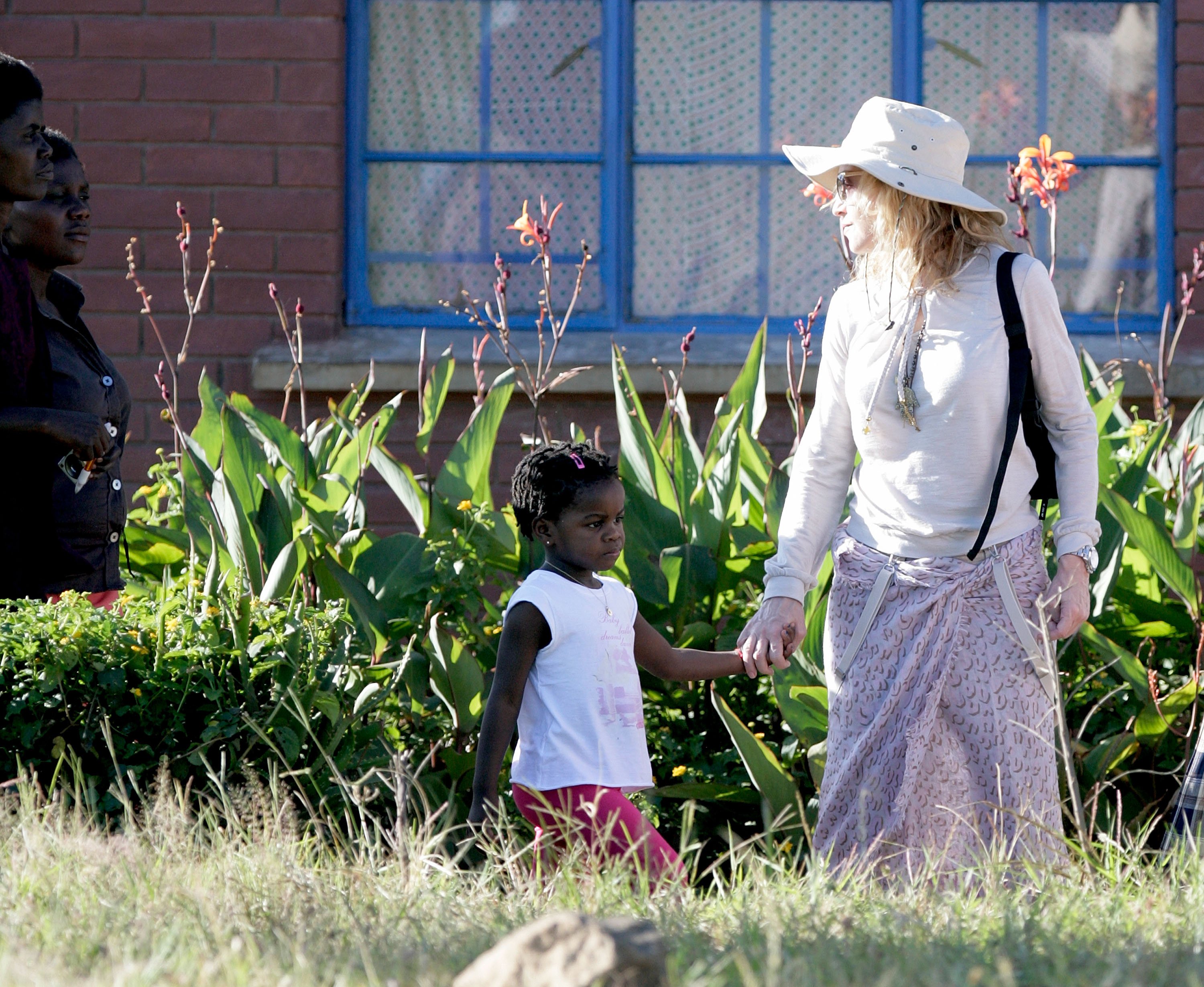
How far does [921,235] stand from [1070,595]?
2.32 ft

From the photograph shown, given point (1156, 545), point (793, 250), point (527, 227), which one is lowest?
point (1156, 545)

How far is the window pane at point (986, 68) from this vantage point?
559 centimetres

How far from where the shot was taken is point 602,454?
2898mm

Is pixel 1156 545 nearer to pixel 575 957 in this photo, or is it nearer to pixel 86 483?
pixel 575 957

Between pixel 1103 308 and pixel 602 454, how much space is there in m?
3.39

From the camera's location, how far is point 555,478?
2.82m

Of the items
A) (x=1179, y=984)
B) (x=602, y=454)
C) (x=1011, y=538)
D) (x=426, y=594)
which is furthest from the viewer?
(x=426, y=594)

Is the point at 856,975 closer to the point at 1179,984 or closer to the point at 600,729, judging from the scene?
the point at 1179,984

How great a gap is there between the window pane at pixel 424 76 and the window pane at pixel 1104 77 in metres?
2.26

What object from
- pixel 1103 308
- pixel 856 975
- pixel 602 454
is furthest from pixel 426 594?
pixel 1103 308

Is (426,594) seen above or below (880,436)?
below

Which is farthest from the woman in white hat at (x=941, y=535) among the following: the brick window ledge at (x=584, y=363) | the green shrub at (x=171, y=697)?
the brick window ledge at (x=584, y=363)

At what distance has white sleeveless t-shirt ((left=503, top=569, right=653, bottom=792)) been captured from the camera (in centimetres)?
270

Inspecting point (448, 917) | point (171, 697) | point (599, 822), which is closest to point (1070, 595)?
point (599, 822)
